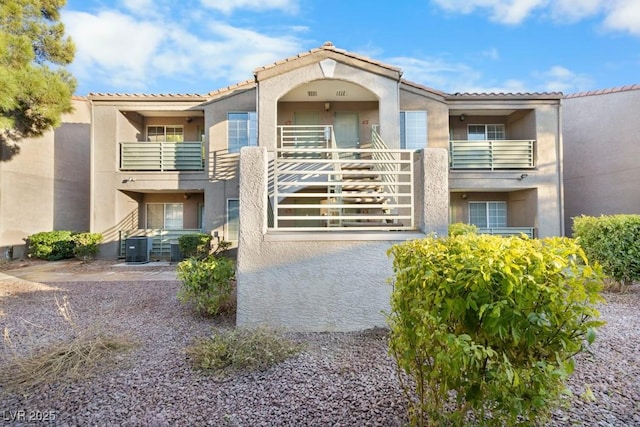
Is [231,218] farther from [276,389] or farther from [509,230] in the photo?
[509,230]

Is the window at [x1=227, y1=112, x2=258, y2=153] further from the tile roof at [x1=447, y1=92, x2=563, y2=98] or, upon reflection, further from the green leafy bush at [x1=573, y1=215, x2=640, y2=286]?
the green leafy bush at [x1=573, y1=215, x2=640, y2=286]

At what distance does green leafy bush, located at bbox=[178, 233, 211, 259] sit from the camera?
12219 millimetres

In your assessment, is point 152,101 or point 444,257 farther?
point 152,101

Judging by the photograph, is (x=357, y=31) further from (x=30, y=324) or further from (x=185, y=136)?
(x=30, y=324)

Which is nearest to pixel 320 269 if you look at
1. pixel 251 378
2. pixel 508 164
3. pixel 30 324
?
pixel 251 378

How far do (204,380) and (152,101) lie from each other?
13263 mm

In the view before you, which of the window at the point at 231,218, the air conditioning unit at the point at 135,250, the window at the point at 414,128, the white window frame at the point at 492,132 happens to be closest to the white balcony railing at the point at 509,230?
the white window frame at the point at 492,132

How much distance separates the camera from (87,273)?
10.1 m

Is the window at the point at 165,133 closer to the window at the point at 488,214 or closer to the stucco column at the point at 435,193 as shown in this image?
the stucco column at the point at 435,193

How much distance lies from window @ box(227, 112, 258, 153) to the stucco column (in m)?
9.61

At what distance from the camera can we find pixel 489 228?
560 inches

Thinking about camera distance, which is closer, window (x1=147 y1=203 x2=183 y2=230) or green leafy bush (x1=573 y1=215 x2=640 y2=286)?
green leafy bush (x1=573 y1=215 x2=640 y2=286)

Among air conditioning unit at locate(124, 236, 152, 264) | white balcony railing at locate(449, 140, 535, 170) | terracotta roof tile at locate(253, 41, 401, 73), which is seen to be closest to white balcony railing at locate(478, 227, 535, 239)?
white balcony railing at locate(449, 140, 535, 170)

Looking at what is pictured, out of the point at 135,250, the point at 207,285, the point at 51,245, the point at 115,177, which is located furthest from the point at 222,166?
the point at 207,285
